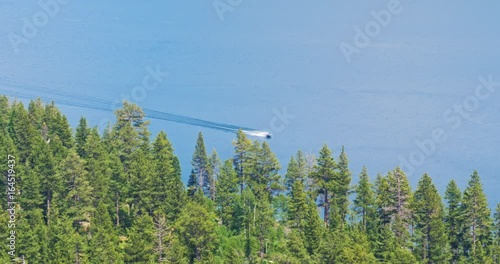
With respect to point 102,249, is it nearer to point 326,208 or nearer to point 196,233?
point 196,233

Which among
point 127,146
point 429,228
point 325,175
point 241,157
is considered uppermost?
point 127,146

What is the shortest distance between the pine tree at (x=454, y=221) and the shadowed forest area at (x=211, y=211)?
3.1 inches

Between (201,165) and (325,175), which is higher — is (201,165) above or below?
above

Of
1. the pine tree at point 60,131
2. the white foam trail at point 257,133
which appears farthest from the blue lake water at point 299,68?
the pine tree at point 60,131

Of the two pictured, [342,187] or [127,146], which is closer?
[342,187]

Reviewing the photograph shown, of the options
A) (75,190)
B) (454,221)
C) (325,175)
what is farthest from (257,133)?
(75,190)

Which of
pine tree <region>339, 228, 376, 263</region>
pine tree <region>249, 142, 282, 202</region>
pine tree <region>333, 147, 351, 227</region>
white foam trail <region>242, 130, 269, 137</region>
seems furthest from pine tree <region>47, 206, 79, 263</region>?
white foam trail <region>242, 130, 269, 137</region>

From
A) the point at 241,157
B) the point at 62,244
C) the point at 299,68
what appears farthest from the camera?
the point at 299,68

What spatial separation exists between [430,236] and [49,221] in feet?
94.5

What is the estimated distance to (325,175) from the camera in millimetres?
62156

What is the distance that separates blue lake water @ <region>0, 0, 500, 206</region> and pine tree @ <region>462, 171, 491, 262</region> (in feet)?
97.1

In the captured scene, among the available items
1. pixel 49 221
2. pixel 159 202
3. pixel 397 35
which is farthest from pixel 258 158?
pixel 397 35

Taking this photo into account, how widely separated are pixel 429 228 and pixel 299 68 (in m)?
81.1

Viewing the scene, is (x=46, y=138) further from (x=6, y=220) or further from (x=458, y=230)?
(x=458, y=230)
